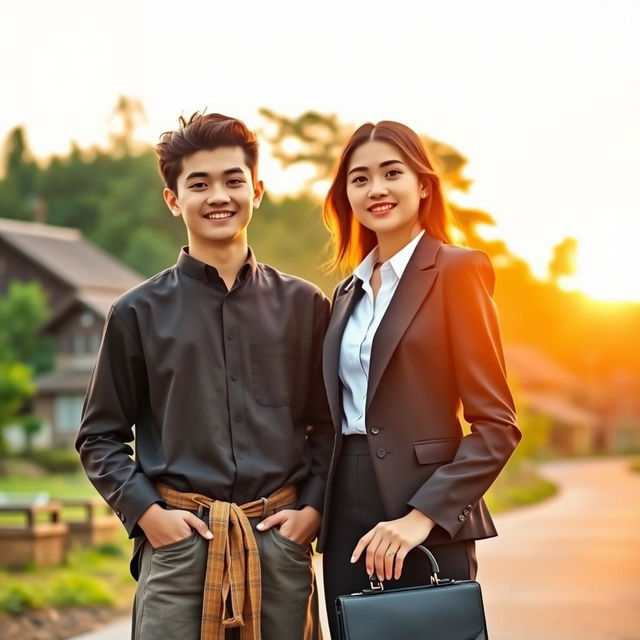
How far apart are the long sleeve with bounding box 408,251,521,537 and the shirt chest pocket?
484mm

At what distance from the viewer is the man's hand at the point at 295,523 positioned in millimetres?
3111

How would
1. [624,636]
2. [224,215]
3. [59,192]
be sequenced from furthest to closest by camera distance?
1. [59,192]
2. [624,636]
3. [224,215]

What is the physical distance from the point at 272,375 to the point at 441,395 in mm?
475

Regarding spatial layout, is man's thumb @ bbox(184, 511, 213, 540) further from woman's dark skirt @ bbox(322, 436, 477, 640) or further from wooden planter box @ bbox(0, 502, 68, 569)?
wooden planter box @ bbox(0, 502, 68, 569)

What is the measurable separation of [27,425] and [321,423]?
21.9 m

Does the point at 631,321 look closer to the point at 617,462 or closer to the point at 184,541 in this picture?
the point at 617,462

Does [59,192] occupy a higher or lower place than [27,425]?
higher

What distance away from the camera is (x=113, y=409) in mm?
3180

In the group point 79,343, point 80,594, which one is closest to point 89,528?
point 80,594

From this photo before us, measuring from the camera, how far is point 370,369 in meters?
2.97

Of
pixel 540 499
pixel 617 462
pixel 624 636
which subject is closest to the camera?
pixel 624 636

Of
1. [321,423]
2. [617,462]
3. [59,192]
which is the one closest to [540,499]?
[59,192]

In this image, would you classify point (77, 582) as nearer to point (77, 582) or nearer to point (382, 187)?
point (77, 582)

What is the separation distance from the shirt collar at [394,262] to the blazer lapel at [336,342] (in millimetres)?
25
